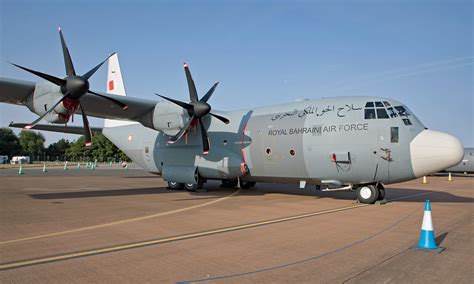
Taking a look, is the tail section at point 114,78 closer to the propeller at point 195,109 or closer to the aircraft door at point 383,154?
the propeller at point 195,109

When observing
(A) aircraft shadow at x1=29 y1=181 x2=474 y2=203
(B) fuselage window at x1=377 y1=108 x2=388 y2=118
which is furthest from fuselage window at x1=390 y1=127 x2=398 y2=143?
(A) aircraft shadow at x1=29 y1=181 x2=474 y2=203

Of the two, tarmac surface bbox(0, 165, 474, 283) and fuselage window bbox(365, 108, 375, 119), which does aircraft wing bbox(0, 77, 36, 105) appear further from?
fuselage window bbox(365, 108, 375, 119)

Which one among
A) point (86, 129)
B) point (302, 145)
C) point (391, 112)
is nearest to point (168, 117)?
point (86, 129)

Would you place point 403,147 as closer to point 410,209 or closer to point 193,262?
point 410,209

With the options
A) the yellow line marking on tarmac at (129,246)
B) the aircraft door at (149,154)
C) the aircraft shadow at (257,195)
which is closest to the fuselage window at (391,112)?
the aircraft shadow at (257,195)

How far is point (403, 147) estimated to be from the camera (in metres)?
11.7

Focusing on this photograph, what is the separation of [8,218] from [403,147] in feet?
39.7

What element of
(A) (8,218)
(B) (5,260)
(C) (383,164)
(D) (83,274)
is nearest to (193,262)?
(D) (83,274)

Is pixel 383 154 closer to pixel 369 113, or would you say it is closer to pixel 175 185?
pixel 369 113

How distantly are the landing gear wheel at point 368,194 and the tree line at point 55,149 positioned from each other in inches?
3135

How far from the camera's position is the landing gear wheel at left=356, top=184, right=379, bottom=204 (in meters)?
12.5

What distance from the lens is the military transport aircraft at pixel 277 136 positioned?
38.8 feet

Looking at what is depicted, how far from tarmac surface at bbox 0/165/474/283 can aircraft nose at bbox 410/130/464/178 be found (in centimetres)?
145

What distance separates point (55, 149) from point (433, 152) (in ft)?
399
